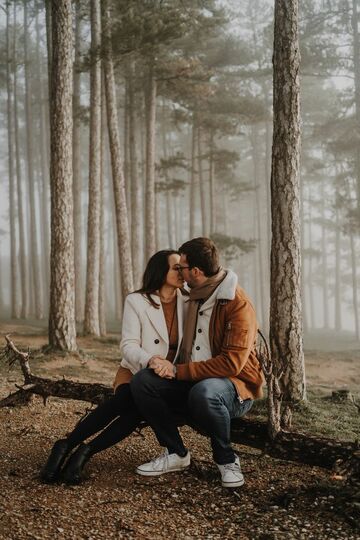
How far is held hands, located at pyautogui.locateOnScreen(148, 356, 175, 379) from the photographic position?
13.8 ft

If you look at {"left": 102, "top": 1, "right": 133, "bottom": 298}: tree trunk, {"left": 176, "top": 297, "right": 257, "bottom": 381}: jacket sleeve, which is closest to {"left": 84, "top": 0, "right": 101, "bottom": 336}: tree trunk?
{"left": 102, "top": 1, "right": 133, "bottom": 298}: tree trunk

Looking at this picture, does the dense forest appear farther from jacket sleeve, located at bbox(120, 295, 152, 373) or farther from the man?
the man

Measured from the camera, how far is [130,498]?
4031 millimetres

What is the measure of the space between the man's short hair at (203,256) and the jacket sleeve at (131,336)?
64 centimetres

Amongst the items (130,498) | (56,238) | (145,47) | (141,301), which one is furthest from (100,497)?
(145,47)

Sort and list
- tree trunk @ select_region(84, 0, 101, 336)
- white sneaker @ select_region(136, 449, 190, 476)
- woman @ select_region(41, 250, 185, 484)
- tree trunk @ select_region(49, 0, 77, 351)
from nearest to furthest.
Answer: woman @ select_region(41, 250, 185, 484)
white sneaker @ select_region(136, 449, 190, 476)
tree trunk @ select_region(49, 0, 77, 351)
tree trunk @ select_region(84, 0, 101, 336)

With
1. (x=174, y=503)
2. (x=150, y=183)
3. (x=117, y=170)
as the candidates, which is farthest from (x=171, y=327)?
(x=150, y=183)

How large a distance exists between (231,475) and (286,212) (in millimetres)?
3702

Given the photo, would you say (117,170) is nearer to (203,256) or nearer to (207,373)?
(203,256)

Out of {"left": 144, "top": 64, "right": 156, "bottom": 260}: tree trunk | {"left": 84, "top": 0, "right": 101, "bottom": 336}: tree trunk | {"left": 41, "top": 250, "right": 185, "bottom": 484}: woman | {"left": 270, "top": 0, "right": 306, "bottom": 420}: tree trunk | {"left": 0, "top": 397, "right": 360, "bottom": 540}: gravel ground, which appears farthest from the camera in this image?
{"left": 144, "top": 64, "right": 156, "bottom": 260}: tree trunk

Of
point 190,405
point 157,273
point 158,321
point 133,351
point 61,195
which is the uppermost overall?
point 61,195

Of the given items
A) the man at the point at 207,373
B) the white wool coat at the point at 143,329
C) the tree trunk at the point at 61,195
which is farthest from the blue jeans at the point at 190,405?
the tree trunk at the point at 61,195

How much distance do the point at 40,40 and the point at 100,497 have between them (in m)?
28.4

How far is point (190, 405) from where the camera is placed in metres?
4.13
